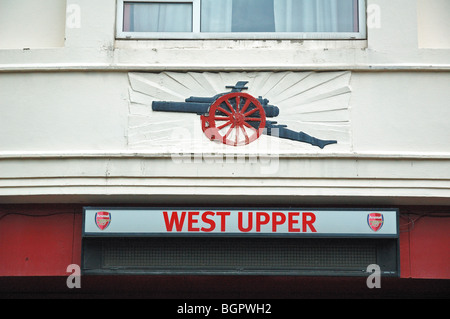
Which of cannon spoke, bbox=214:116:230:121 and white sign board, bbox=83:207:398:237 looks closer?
white sign board, bbox=83:207:398:237

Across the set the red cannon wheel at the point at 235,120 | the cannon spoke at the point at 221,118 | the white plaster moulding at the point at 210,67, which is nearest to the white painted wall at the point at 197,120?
the white plaster moulding at the point at 210,67

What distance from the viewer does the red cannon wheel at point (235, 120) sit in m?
7.32

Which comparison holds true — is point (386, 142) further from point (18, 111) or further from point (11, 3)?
point (11, 3)

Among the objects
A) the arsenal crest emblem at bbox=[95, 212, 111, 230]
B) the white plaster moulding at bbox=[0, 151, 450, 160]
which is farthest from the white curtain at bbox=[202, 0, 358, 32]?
the arsenal crest emblem at bbox=[95, 212, 111, 230]

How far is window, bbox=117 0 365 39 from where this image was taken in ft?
25.0

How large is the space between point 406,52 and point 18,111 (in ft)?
13.6

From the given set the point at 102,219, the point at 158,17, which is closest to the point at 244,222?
the point at 102,219

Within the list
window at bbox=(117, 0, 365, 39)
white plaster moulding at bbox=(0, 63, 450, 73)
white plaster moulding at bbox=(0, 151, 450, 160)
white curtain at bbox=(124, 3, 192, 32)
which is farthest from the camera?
white curtain at bbox=(124, 3, 192, 32)

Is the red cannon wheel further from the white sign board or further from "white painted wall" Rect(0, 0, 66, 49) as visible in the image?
"white painted wall" Rect(0, 0, 66, 49)

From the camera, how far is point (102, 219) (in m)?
7.20

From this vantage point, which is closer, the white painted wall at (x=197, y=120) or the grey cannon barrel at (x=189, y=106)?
the white painted wall at (x=197, y=120)

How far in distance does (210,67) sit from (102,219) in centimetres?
195

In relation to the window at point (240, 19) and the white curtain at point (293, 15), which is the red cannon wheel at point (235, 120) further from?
the white curtain at point (293, 15)

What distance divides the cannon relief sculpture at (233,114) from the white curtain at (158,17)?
0.92 meters
